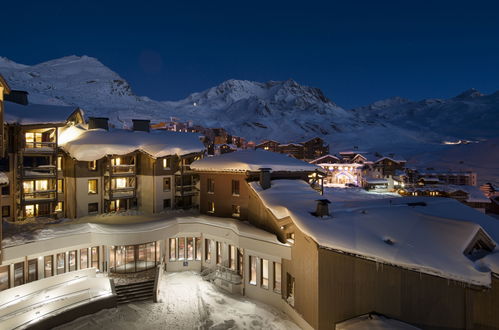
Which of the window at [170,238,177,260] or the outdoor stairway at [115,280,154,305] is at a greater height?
the window at [170,238,177,260]

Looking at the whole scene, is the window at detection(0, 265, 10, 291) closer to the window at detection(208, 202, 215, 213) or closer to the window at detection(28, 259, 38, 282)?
the window at detection(28, 259, 38, 282)

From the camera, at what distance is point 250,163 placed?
22.1 m

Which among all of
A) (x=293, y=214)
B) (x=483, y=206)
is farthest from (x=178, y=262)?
(x=483, y=206)

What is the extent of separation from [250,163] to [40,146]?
16998 mm

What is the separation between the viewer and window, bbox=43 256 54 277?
59.8 ft

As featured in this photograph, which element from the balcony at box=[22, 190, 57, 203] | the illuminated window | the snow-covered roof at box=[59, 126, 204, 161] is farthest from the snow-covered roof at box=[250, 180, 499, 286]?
the balcony at box=[22, 190, 57, 203]

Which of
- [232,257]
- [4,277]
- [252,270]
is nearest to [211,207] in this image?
[232,257]

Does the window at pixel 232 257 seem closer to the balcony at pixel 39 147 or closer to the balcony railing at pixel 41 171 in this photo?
the balcony railing at pixel 41 171

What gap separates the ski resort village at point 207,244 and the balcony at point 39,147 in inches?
4.4

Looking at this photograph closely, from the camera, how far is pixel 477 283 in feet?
29.3

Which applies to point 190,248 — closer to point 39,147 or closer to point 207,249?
point 207,249

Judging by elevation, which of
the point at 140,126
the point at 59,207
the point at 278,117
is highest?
the point at 278,117

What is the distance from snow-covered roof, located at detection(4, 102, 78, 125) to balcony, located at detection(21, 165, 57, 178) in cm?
345

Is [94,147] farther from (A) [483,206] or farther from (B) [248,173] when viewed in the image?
(A) [483,206]
